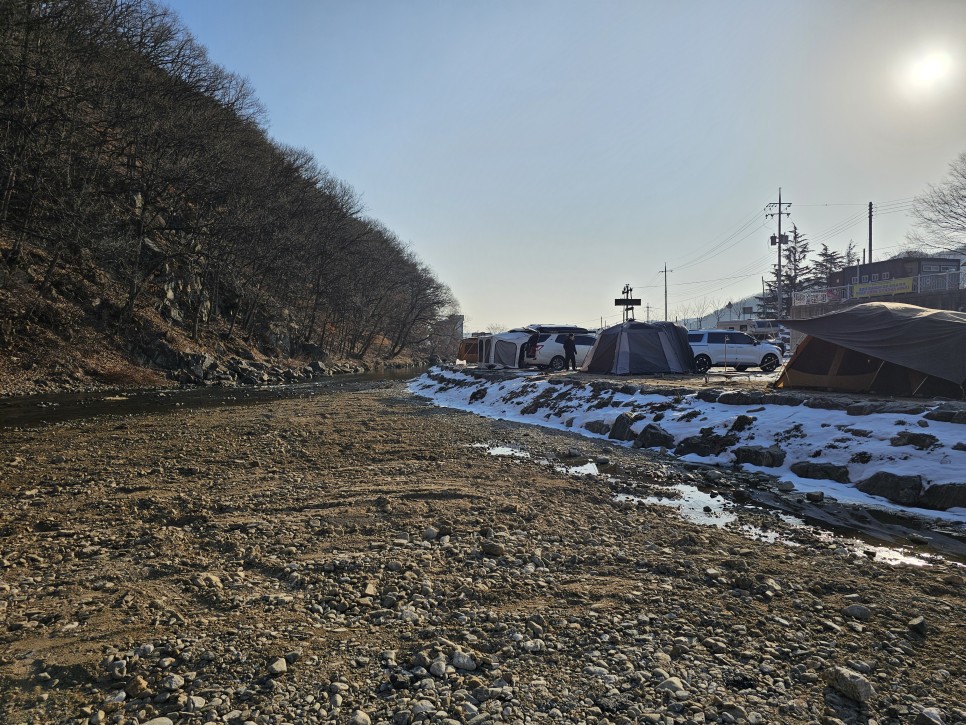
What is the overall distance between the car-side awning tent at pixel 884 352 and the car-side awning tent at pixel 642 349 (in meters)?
7.88

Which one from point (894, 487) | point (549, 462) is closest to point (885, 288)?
point (894, 487)

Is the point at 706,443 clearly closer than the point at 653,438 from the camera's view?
Yes

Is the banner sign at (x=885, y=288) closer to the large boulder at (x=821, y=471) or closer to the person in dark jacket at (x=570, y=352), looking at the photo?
the person in dark jacket at (x=570, y=352)

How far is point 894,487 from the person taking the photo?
7273mm

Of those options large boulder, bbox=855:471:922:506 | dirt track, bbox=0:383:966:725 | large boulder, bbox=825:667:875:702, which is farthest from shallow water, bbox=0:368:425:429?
large boulder, bbox=855:471:922:506

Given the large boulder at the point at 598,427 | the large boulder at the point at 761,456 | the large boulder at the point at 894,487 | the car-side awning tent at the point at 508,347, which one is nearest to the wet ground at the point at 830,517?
the large boulder at the point at 894,487

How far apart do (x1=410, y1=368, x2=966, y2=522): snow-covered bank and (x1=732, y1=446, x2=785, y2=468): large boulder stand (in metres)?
0.02

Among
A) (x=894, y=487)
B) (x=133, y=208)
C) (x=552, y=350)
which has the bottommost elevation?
(x=894, y=487)

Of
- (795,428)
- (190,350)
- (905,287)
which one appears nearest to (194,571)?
(795,428)

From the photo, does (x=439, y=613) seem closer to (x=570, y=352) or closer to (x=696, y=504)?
(x=696, y=504)

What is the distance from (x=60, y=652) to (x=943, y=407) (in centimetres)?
1122

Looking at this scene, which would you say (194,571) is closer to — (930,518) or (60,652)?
(60,652)

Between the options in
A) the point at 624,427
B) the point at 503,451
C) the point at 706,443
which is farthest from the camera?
the point at 624,427

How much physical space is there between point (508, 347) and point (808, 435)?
66.9 ft
